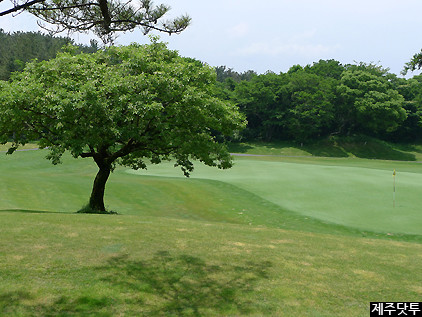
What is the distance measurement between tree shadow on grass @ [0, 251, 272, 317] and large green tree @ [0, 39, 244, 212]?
777 centimetres

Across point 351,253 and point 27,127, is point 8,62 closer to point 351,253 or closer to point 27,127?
point 27,127

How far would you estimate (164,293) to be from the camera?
8328 millimetres

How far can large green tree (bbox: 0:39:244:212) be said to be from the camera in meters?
16.0

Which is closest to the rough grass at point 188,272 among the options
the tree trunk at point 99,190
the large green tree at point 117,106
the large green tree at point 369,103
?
the large green tree at point 117,106

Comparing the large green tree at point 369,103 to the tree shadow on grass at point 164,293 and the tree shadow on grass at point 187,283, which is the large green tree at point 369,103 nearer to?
the tree shadow on grass at point 187,283

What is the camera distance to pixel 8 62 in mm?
85000

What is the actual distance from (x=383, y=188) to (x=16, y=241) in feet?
85.3

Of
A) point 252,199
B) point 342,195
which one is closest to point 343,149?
point 342,195

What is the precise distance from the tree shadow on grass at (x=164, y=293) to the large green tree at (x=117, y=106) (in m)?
7.77

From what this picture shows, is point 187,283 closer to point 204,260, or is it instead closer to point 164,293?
point 164,293

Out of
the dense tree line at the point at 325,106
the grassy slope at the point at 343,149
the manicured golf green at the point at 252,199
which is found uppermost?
the dense tree line at the point at 325,106

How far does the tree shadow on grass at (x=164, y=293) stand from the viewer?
287 inches

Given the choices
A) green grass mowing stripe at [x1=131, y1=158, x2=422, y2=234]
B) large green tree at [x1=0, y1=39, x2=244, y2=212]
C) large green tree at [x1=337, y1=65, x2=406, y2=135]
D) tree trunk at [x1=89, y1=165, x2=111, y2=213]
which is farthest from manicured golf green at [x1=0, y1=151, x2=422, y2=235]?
large green tree at [x1=337, y1=65, x2=406, y2=135]

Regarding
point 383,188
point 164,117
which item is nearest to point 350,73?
point 383,188
